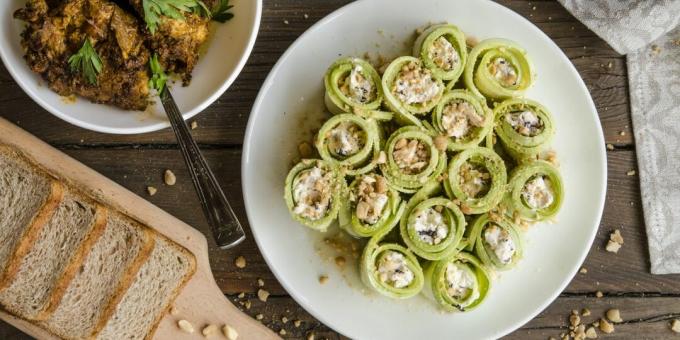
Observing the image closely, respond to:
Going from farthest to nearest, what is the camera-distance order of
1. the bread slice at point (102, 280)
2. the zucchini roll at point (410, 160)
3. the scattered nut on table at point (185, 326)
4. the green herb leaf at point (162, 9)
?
the scattered nut on table at point (185, 326), the bread slice at point (102, 280), the zucchini roll at point (410, 160), the green herb leaf at point (162, 9)

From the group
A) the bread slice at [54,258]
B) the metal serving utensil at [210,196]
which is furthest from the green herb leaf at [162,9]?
the bread slice at [54,258]

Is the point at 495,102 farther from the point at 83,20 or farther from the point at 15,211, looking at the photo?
the point at 15,211

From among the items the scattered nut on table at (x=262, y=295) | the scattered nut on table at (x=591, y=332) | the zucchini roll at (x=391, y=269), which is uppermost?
the zucchini roll at (x=391, y=269)

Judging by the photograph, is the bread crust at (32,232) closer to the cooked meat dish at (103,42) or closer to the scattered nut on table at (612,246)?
the cooked meat dish at (103,42)

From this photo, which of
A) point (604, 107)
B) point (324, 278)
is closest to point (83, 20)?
point (324, 278)

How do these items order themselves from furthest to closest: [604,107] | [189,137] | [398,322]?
1. [604,107]
2. [398,322]
3. [189,137]

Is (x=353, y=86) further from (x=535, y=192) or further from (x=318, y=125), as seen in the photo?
(x=535, y=192)

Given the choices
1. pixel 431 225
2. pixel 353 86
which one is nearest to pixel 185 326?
pixel 431 225

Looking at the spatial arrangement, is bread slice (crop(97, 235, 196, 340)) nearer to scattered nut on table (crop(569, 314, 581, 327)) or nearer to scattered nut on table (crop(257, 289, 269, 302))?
scattered nut on table (crop(257, 289, 269, 302))
